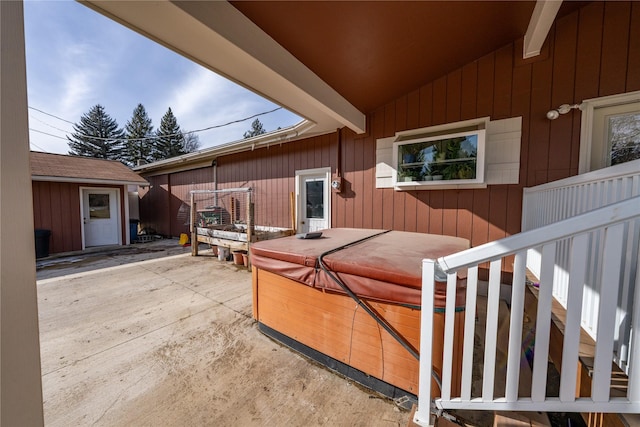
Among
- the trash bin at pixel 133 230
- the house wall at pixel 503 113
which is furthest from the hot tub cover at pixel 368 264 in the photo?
the trash bin at pixel 133 230

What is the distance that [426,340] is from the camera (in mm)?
1245

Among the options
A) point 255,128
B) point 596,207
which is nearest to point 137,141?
point 255,128

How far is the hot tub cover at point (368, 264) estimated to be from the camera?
1.54 metres

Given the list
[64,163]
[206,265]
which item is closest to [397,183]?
[206,265]

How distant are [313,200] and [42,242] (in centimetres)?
732

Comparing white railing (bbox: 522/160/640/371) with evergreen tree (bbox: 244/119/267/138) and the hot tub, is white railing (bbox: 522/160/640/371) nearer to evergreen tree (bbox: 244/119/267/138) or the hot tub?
the hot tub

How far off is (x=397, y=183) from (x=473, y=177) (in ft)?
3.33

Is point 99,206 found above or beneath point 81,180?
beneath

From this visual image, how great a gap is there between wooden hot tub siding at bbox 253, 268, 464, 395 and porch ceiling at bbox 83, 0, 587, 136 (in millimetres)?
2157

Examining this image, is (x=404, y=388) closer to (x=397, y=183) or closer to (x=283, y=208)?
(x=397, y=183)

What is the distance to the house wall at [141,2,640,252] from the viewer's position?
2.34 meters

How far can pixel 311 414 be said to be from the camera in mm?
1590

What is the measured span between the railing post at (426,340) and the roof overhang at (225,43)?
2.27m

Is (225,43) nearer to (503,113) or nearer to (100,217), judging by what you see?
(503,113)
